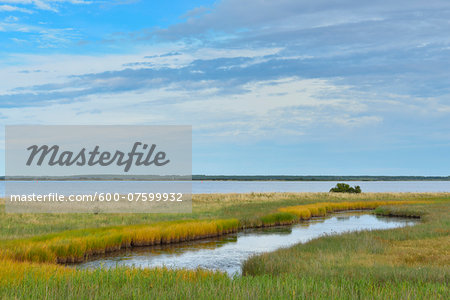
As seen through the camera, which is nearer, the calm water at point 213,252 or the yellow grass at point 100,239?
the yellow grass at point 100,239

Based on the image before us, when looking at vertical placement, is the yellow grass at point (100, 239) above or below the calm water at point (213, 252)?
above

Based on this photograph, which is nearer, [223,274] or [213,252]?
[223,274]

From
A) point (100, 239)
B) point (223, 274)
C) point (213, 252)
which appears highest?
point (223, 274)

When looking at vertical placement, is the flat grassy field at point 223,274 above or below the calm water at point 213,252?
above

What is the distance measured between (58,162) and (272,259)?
2479 centimetres

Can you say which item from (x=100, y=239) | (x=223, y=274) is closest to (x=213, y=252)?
(x=100, y=239)

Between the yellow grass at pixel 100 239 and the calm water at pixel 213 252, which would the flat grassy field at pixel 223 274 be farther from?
the calm water at pixel 213 252

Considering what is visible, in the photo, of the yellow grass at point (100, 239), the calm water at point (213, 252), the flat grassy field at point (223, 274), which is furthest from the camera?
the calm water at point (213, 252)

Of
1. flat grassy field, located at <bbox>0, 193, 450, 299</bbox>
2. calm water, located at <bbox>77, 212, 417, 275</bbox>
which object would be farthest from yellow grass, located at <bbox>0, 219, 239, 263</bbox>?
calm water, located at <bbox>77, 212, 417, 275</bbox>

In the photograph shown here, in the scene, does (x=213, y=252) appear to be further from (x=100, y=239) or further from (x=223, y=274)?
(x=223, y=274)

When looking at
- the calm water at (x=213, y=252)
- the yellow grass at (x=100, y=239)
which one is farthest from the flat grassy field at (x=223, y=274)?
the calm water at (x=213, y=252)

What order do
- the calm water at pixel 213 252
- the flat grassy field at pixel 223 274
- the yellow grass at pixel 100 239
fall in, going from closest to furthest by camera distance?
the flat grassy field at pixel 223 274, the yellow grass at pixel 100 239, the calm water at pixel 213 252

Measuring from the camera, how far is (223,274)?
12320 mm

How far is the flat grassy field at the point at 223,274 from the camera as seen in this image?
887cm
